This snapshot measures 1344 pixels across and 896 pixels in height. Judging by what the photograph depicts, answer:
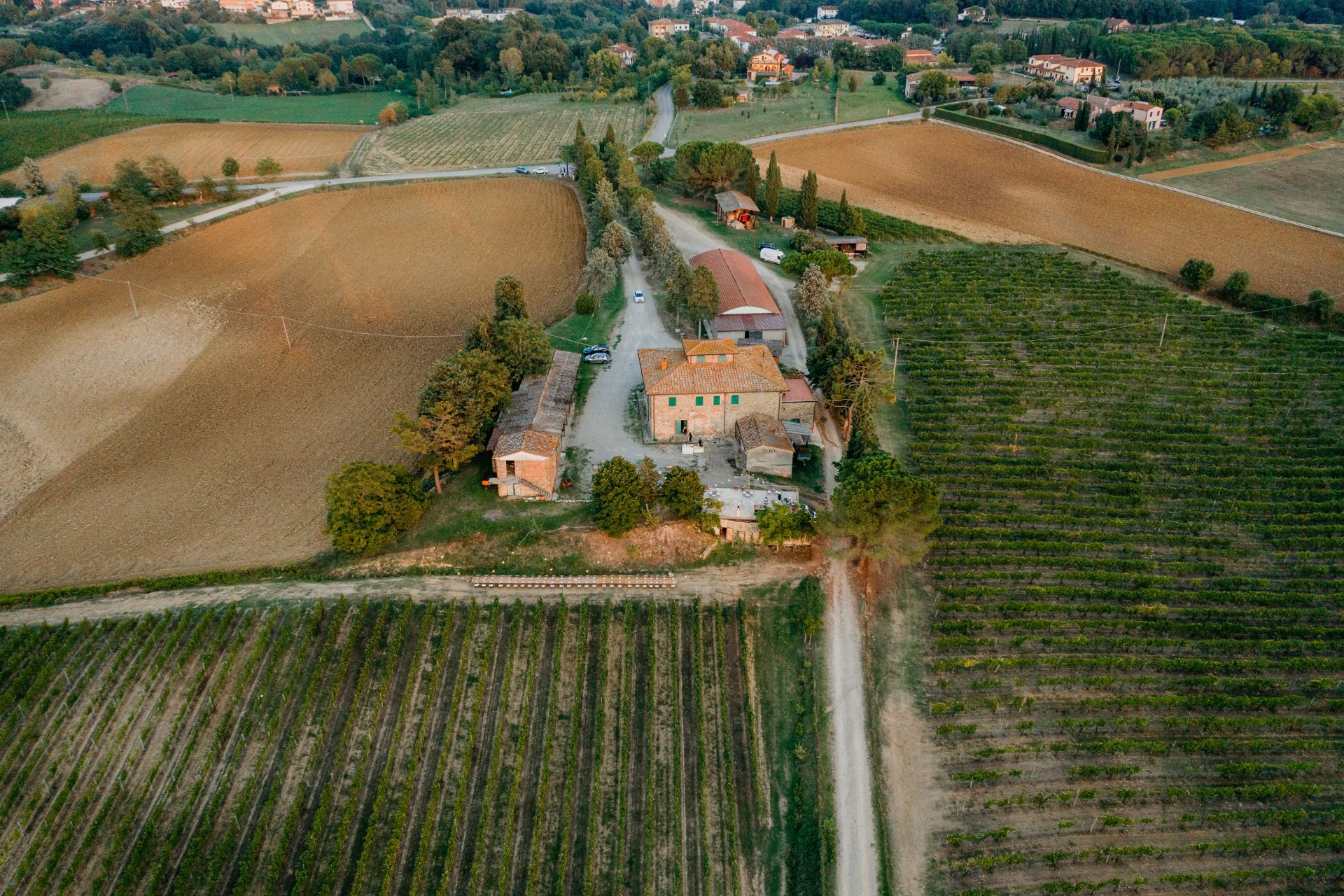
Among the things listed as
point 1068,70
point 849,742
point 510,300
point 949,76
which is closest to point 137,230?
point 510,300

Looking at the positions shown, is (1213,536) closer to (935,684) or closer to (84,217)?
(935,684)

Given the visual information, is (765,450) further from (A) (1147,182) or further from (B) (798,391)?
(A) (1147,182)

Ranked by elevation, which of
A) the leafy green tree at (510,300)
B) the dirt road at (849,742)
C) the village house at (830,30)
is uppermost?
the village house at (830,30)

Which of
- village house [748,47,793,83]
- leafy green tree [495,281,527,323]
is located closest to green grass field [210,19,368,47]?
village house [748,47,793,83]

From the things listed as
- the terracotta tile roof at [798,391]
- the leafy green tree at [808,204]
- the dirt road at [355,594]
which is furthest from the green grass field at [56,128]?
the terracotta tile roof at [798,391]

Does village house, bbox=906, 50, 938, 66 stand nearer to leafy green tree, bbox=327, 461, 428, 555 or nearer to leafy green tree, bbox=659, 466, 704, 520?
leafy green tree, bbox=659, 466, 704, 520

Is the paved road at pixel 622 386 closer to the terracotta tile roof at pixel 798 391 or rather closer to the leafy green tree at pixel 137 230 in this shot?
the terracotta tile roof at pixel 798 391

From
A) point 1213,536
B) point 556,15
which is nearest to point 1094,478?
point 1213,536
